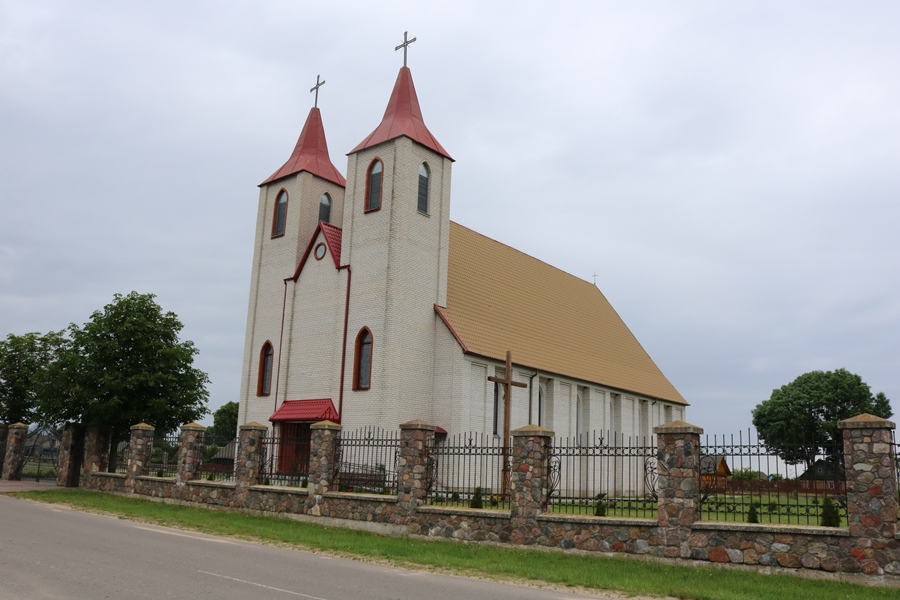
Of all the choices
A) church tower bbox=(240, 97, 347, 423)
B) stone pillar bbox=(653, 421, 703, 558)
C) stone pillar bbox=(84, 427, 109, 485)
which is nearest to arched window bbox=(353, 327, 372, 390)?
church tower bbox=(240, 97, 347, 423)

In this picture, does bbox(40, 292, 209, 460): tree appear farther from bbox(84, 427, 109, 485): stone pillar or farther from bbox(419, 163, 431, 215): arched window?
bbox(419, 163, 431, 215): arched window

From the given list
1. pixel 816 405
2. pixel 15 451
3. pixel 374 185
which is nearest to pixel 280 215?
pixel 374 185

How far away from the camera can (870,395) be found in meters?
51.9

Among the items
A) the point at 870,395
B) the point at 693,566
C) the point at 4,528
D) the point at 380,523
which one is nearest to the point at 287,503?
the point at 380,523

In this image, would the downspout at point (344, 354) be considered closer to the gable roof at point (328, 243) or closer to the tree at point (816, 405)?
the gable roof at point (328, 243)

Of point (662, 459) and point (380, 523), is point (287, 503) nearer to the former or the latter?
point (380, 523)

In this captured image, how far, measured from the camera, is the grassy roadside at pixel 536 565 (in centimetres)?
1039

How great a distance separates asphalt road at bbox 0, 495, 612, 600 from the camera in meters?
8.35

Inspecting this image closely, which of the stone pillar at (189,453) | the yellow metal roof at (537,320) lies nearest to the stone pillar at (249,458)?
the stone pillar at (189,453)

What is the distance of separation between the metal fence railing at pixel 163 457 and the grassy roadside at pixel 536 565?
5409 mm

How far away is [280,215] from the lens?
28.9m

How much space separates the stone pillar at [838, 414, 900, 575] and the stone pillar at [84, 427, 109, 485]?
23277mm

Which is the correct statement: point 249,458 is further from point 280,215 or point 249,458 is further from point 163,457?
point 280,215

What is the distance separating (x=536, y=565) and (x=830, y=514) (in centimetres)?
469
